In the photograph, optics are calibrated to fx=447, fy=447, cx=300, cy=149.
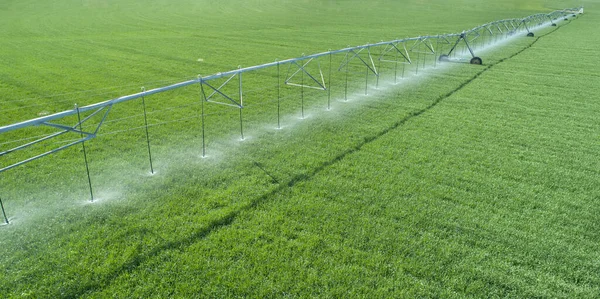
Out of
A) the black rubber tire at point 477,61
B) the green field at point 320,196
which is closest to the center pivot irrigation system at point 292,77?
the black rubber tire at point 477,61

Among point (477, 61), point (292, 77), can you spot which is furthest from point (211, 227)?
point (477, 61)

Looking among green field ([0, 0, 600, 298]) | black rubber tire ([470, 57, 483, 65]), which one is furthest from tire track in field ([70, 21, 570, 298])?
black rubber tire ([470, 57, 483, 65])

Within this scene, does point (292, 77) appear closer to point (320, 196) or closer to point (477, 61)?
point (477, 61)

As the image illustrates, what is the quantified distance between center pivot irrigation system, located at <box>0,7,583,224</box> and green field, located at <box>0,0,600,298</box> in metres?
0.55

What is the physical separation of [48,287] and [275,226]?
3.24 meters

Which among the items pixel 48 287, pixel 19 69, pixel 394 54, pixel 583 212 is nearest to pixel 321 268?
pixel 48 287

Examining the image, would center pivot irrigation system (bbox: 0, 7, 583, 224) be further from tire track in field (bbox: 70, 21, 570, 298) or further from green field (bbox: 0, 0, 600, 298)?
tire track in field (bbox: 70, 21, 570, 298)

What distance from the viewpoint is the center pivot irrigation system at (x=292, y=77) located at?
747 centimetres

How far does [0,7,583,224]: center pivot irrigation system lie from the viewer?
747 centimetres

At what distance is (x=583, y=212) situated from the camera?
25.8 feet

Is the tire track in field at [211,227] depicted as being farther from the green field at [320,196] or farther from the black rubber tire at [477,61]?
the black rubber tire at [477,61]

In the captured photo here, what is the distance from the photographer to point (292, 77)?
18.6 meters

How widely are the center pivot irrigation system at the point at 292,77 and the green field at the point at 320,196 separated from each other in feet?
1.79

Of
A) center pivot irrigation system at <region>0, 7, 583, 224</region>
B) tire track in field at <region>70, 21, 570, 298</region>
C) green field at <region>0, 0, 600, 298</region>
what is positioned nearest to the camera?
tire track in field at <region>70, 21, 570, 298</region>
